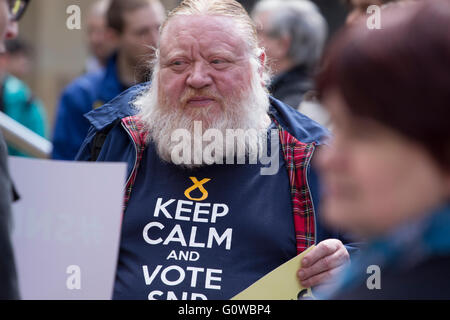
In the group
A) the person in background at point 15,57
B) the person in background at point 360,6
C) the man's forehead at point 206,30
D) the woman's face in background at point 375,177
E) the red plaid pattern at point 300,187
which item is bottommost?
the woman's face in background at point 375,177

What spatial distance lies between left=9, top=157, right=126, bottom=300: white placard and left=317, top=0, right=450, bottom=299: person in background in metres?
1.41

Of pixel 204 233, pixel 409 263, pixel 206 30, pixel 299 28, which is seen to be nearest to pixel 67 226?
pixel 204 233

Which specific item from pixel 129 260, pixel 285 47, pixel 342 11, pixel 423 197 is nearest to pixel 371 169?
pixel 423 197

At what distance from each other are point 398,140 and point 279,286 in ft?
4.10

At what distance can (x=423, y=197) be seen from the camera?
1096 mm

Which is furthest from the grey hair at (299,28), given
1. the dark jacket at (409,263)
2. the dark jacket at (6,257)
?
the dark jacket at (409,263)

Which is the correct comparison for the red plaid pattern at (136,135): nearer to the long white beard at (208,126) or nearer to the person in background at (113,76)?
the long white beard at (208,126)

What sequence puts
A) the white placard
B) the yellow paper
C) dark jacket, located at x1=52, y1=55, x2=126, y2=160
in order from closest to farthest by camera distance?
the yellow paper → the white placard → dark jacket, located at x1=52, y1=55, x2=126, y2=160

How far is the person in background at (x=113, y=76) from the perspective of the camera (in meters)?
4.32

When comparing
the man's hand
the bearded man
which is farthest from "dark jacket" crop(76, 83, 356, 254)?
the man's hand

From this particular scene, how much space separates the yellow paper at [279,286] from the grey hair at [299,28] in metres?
2.11

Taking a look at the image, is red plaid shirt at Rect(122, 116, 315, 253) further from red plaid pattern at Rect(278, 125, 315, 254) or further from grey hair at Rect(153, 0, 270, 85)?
grey hair at Rect(153, 0, 270, 85)

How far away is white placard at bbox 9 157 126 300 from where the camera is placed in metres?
2.46
